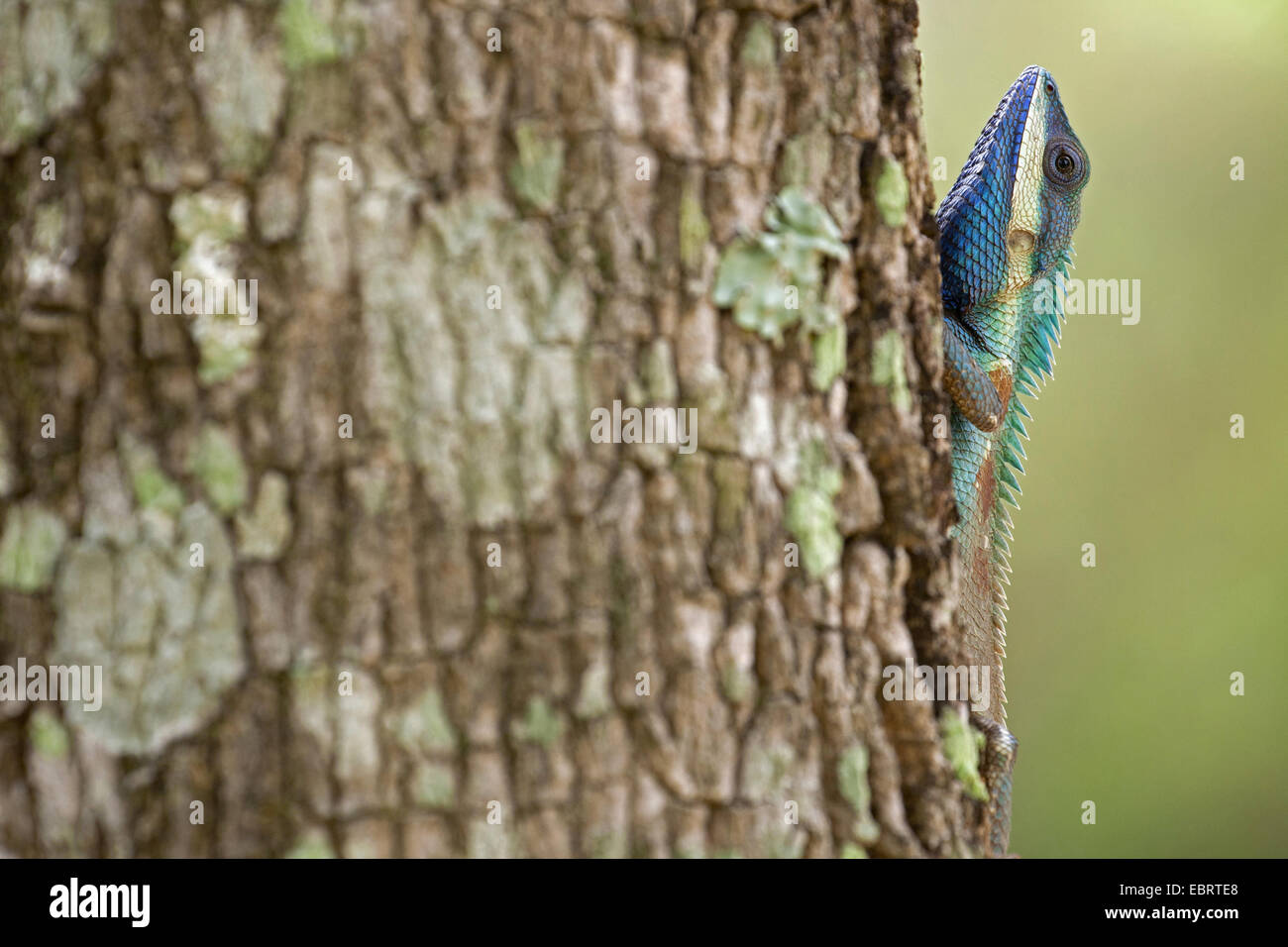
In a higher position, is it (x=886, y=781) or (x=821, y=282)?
(x=821, y=282)

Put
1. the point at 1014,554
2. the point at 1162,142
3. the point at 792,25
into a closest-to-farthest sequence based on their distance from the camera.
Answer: the point at 792,25 → the point at 1162,142 → the point at 1014,554

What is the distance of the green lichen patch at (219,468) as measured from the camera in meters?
1.01

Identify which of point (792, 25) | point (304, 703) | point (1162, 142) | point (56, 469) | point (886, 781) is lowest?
point (886, 781)

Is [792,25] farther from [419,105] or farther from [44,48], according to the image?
[44,48]

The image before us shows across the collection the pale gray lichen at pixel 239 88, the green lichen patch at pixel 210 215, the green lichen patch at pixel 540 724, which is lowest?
the green lichen patch at pixel 540 724

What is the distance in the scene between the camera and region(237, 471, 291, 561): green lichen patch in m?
1.01

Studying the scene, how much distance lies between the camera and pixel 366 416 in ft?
3.34

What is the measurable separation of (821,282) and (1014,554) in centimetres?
524

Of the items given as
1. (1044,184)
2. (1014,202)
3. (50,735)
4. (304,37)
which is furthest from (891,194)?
(1044,184)

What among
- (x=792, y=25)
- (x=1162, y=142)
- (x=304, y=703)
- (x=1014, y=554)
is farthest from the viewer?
(x=1014, y=554)

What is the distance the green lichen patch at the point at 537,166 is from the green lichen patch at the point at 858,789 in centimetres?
65

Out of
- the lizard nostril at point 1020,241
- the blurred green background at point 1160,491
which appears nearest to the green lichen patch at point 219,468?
the lizard nostril at point 1020,241

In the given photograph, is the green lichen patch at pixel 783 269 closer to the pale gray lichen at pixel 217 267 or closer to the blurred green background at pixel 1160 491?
the pale gray lichen at pixel 217 267

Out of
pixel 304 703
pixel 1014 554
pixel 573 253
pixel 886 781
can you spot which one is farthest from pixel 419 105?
pixel 1014 554
